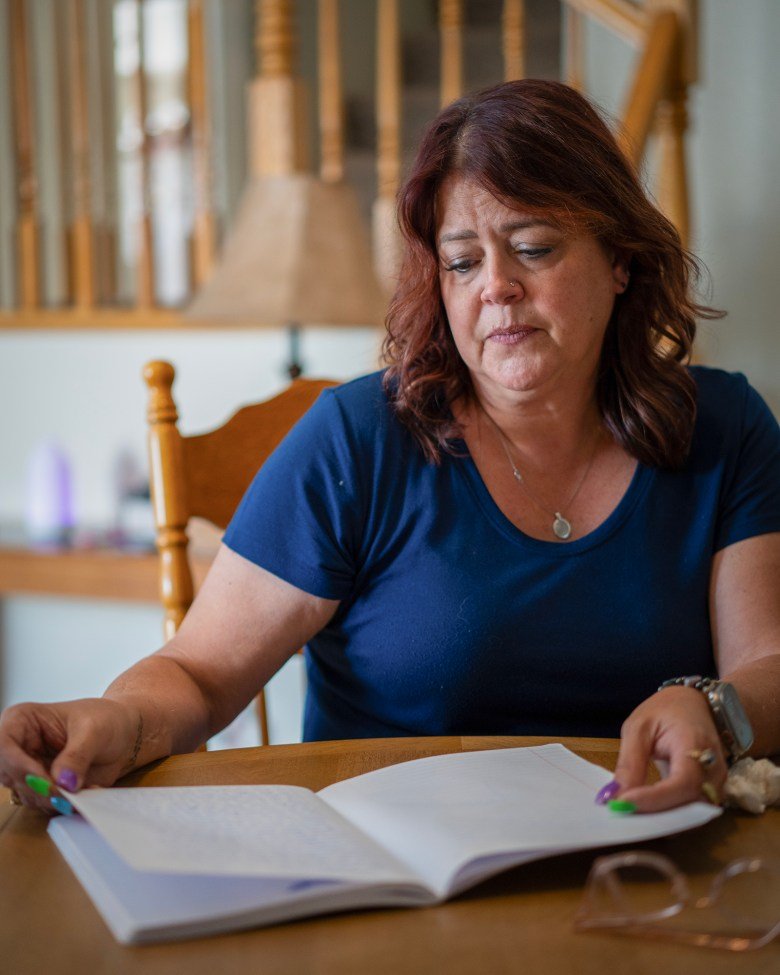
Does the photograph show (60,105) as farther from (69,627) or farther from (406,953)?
(406,953)

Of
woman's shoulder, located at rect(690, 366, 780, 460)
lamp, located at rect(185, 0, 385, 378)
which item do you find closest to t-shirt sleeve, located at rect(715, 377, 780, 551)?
woman's shoulder, located at rect(690, 366, 780, 460)

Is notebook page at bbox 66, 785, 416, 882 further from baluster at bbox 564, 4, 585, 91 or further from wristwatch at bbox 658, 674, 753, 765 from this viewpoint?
baluster at bbox 564, 4, 585, 91

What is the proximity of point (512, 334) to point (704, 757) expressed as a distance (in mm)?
497

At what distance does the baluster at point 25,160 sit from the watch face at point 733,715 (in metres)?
2.41

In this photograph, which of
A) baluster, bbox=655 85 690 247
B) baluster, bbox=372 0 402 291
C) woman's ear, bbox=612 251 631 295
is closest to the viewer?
woman's ear, bbox=612 251 631 295

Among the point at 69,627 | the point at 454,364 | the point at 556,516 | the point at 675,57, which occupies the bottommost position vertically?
the point at 69,627

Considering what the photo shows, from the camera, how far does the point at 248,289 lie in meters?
2.07

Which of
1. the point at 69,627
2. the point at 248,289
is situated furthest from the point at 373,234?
the point at 69,627

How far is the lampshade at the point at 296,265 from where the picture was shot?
6.69 feet

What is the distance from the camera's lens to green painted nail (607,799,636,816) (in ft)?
2.55

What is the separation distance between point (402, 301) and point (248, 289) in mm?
805

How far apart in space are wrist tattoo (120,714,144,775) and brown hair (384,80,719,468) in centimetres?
42

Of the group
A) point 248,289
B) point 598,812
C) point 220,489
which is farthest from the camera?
point 248,289

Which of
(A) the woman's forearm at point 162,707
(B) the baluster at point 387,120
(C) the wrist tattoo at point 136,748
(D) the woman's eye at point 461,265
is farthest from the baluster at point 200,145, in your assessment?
(C) the wrist tattoo at point 136,748
